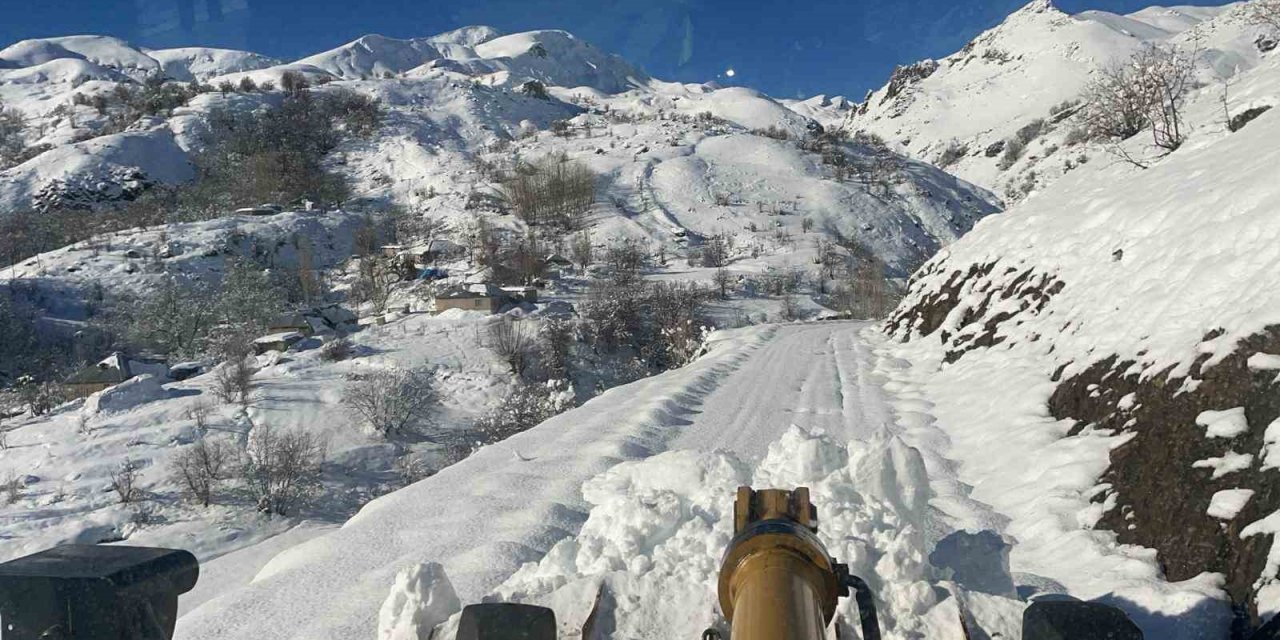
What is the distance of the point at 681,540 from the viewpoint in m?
2.73

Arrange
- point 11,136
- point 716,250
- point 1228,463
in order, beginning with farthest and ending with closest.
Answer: point 11,136 < point 716,250 < point 1228,463

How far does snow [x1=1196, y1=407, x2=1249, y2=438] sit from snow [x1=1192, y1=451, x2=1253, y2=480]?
0.11m

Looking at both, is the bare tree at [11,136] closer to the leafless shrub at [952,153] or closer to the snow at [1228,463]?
the snow at [1228,463]

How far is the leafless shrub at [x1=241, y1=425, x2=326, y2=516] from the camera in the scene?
12328 millimetres

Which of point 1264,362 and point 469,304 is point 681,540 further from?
point 469,304

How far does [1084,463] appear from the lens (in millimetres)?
3777

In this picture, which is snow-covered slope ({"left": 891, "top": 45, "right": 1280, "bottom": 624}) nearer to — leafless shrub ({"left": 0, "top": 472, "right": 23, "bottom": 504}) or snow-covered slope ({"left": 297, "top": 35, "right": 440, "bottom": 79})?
leafless shrub ({"left": 0, "top": 472, "right": 23, "bottom": 504})

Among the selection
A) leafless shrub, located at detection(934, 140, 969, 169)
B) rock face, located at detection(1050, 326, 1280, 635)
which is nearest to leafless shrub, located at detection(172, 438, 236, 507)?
rock face, located at detection(1050, 326, 1280, 635)

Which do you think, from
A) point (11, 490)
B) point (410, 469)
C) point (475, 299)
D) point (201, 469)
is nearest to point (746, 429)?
point (410, 469)

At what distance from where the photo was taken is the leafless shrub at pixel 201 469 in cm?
1241

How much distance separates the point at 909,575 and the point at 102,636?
2399 mm

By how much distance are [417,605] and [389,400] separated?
15743 mm

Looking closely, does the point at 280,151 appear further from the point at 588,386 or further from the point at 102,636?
the point at 102,636

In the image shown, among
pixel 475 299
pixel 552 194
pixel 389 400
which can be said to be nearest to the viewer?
pixel 389 400
